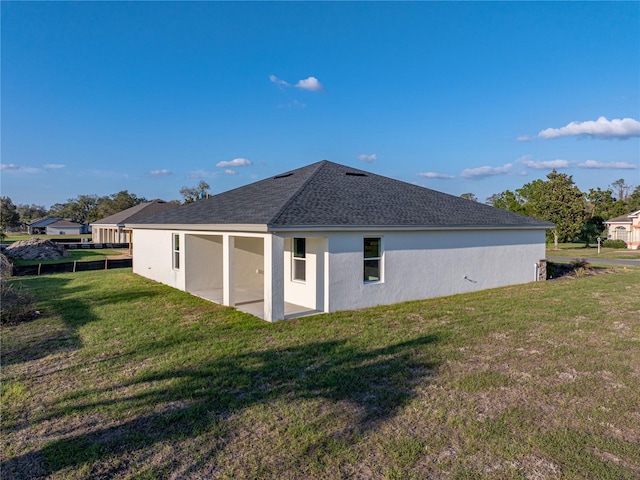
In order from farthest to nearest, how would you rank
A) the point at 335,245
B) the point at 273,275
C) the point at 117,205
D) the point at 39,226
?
the point at 39,226, the point at 117,205, the point at 335,245, the point at 273,275

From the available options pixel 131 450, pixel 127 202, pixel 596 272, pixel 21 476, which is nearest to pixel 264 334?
pixel 131 450

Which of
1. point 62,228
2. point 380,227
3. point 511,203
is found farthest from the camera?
point 62,228

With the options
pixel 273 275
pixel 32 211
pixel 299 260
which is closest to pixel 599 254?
pixel 299 260

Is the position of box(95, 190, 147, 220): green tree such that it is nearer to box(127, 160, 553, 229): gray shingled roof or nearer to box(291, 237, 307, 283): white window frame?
box(127, 160, 553, 229): gray shingled roof

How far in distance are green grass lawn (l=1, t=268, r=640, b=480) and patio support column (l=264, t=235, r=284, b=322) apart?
571 millimetres

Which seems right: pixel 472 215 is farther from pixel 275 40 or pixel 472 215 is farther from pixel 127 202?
pixel 127 202

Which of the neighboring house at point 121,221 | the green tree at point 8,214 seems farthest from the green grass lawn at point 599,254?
the green tree at point 8,214

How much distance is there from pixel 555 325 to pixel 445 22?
1305 centimetres

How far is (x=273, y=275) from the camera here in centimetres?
888

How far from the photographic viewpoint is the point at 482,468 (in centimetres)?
359

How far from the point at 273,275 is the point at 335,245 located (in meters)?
1.89

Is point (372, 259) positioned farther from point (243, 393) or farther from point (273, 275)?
point (243, 393)

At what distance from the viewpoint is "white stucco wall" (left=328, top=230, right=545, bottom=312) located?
33.1 ft

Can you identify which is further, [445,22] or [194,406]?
[445,22]
